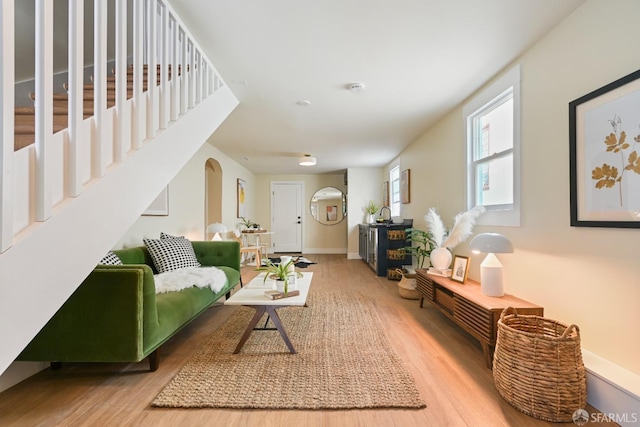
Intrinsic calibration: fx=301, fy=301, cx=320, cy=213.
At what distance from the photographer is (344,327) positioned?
2.67 m

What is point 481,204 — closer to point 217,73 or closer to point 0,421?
point 217,73

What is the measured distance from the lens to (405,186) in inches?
203

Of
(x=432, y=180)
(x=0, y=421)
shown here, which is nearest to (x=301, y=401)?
(x=0, y=421)

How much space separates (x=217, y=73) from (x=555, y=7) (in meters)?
2.36

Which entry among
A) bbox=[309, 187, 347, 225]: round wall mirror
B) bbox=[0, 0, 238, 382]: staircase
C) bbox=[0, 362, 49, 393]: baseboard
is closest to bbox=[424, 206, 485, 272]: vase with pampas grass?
bbox=[0, 0, 238, 382]: staircase

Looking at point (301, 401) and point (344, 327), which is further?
point (344, 327)

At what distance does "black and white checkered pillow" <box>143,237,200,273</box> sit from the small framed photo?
2584 mm

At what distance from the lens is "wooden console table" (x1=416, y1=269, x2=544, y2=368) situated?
1890 mm

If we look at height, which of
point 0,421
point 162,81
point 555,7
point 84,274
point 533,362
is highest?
point 555,7

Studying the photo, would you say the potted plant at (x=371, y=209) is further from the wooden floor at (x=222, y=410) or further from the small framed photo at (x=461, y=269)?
the wooden floor at (x=222, y=410)

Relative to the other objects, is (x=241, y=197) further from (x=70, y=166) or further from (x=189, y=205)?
(x=70, y=166)

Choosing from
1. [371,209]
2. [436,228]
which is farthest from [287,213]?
[436,228]

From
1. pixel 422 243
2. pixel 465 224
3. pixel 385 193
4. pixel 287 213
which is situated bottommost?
pixel 422 243

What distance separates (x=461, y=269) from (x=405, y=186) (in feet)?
8.74
